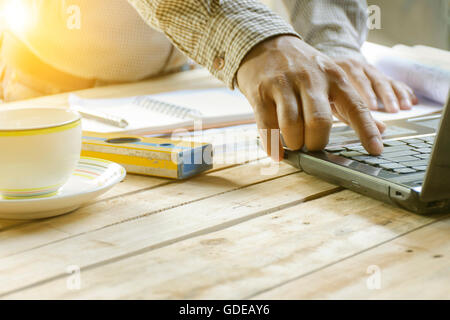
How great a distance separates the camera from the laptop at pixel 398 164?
557 millimetres

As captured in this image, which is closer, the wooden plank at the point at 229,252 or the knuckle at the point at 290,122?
the wooden plank at the point at 229,252

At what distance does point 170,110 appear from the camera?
1085 mm

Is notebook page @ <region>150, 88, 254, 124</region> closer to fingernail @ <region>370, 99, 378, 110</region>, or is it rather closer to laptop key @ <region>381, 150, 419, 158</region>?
fingernail @ <region>370, 99, 378, 110</region>

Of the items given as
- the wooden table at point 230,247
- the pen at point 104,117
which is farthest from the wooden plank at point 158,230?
the pen at point 104,117

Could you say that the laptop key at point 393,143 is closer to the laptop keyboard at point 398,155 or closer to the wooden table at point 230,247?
the laptop keyboard at point 398,155

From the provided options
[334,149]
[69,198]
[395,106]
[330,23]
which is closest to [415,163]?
[334,149]

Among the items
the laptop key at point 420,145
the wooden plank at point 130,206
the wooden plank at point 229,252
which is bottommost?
the wooden plank at point 130,206

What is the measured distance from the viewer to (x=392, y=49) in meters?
1.37

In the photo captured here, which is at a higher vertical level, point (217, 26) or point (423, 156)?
point (217, 26)

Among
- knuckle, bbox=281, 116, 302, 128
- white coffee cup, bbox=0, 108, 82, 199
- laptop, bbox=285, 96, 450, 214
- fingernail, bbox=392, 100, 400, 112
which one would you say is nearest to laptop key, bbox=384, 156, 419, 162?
laptop, bbox=285, 96, 450, 214

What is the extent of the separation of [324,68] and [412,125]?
0.16 metres

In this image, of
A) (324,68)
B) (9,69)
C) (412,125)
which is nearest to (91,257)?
(324,68)

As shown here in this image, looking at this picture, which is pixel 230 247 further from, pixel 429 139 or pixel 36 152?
pixel 429 139

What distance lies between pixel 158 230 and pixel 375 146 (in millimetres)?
294
